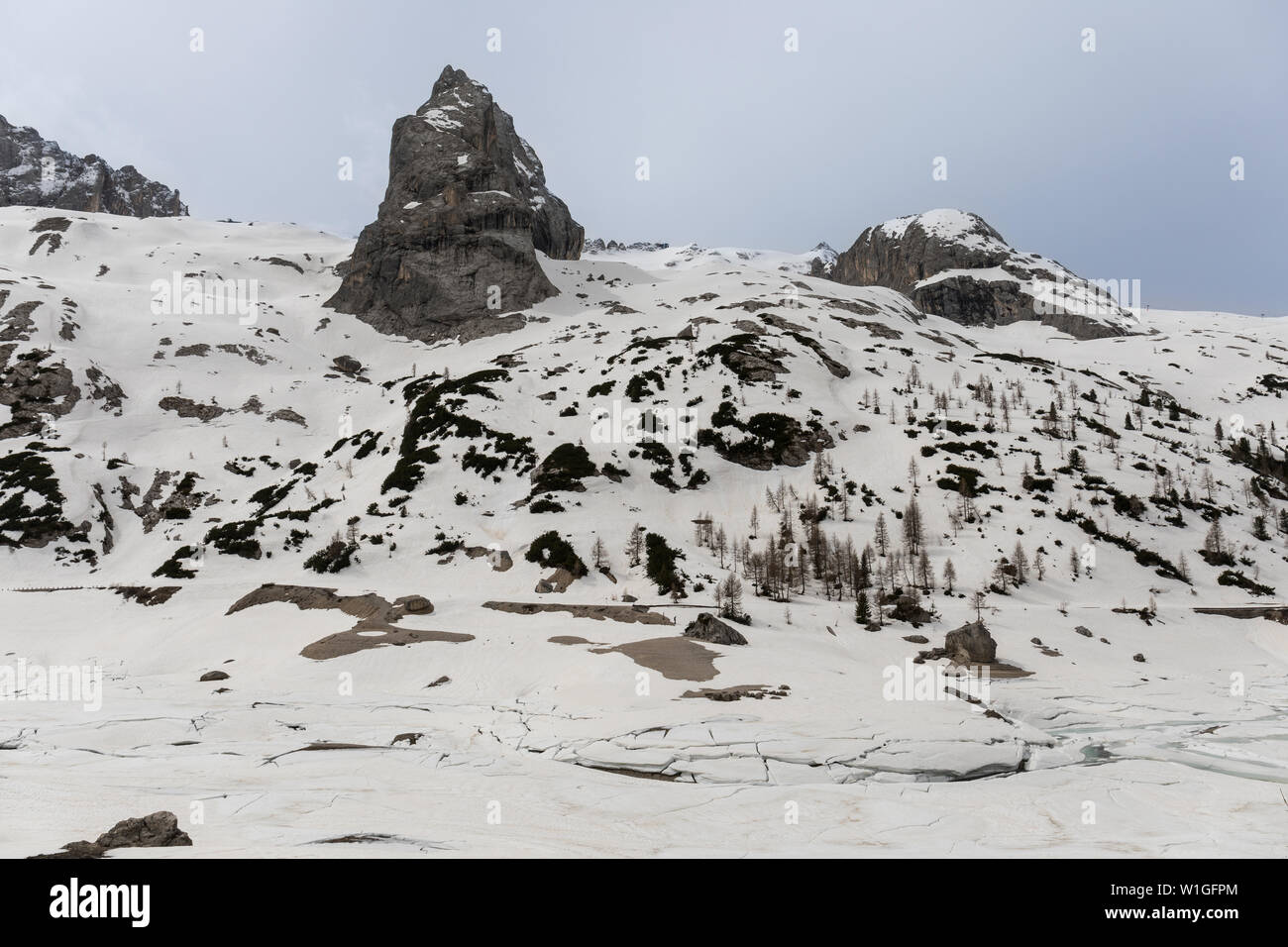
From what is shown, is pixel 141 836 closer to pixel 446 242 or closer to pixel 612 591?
pixel 612 591

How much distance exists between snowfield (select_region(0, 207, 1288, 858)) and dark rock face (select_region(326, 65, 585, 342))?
879 centimetres

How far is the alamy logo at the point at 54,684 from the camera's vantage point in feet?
79.5

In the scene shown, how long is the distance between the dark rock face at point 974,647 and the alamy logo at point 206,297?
13083cm

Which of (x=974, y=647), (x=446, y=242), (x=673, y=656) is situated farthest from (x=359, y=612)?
(x=446, y=242)

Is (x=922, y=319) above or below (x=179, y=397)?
above

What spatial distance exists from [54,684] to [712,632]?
33028mm

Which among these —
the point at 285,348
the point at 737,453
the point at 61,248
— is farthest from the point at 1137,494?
the point at 61,248

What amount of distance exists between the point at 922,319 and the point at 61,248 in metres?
212

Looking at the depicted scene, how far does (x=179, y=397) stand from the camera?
8656 centimetres

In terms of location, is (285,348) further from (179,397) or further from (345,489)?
(345,489)

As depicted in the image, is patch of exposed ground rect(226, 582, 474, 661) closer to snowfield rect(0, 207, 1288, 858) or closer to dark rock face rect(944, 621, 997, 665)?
snowfield rect(0, 207, 1288, 858)

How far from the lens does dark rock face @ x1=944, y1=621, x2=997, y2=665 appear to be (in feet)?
110
